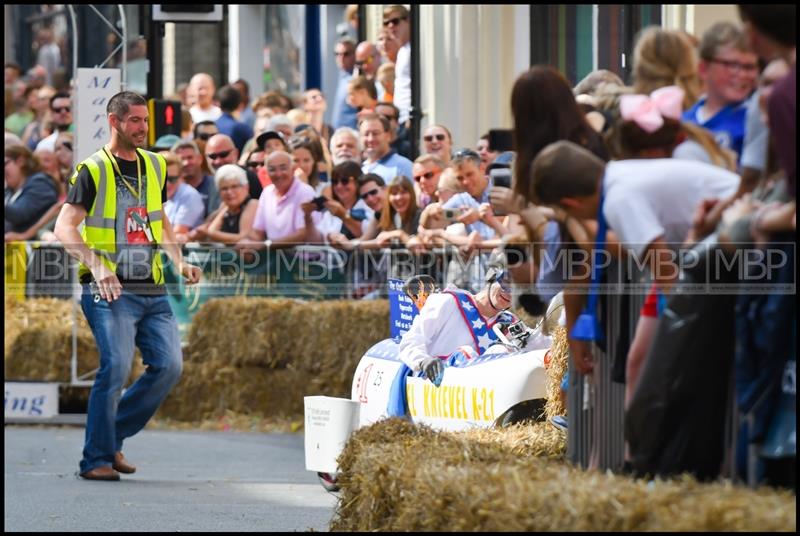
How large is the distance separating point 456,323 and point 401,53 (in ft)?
24.7

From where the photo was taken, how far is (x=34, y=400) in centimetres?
1532

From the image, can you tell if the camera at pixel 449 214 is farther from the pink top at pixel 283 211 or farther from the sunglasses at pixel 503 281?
the sunglasses at pixel 503 281

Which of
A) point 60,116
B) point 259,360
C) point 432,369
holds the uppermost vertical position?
point 60,116

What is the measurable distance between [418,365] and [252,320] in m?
5.68

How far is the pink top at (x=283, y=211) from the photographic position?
1509 cm

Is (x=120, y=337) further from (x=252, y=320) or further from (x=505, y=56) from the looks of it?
(x=505, y=56)

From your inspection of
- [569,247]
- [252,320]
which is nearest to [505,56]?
[252,320]

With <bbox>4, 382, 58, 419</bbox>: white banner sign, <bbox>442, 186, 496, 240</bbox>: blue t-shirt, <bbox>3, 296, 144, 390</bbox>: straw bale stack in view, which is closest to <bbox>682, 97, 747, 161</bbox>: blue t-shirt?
<bbox>442, 186, 496, 240</bbox>: blue t-shirt

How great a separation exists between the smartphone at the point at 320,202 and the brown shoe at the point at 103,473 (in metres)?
4.32

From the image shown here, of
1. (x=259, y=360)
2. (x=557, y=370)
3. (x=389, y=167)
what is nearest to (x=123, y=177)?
(x=557, y=370)

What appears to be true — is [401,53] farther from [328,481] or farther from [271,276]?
[328,481]

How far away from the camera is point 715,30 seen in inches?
228

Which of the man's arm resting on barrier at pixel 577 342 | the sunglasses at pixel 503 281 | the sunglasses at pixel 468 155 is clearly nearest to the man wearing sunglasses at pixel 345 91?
the sunglasses at pixel 468 155

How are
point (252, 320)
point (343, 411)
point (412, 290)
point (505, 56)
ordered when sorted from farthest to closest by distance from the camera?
point (505, 56), point (252, 320), point (412, 290), point (343, 411)
